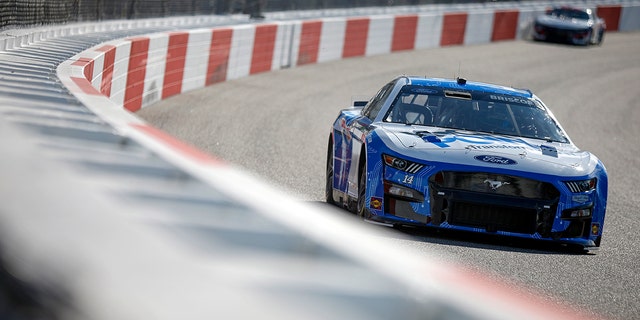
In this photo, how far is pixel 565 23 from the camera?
34938mm

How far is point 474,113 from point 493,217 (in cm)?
151

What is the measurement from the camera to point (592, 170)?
8617 millimetres

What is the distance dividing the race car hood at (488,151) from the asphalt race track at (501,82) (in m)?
0.58

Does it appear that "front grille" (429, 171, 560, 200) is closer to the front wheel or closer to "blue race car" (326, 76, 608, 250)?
"blue race car" (326, 76, 608, 250)

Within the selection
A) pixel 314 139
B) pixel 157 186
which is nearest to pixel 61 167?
pixel 157 186

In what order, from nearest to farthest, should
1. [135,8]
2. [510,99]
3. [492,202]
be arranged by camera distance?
[492,202]
[510,99]
[135,8]

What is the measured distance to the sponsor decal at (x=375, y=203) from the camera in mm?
8383

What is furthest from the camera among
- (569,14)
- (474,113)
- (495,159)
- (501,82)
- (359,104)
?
(569,14)

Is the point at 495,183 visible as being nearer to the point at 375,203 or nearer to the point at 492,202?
the point at 492,202

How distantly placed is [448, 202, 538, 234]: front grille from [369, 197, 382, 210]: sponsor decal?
0.49 metres

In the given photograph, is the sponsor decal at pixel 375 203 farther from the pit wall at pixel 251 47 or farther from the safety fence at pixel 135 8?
the safety fence at pixel 135 8

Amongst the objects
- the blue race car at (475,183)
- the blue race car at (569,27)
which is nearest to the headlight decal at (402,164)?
the blue race car at (475,183)

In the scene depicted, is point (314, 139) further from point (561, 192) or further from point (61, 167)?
point (61, 167)

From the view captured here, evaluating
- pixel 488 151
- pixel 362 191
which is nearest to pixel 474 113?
pixel 488 151
